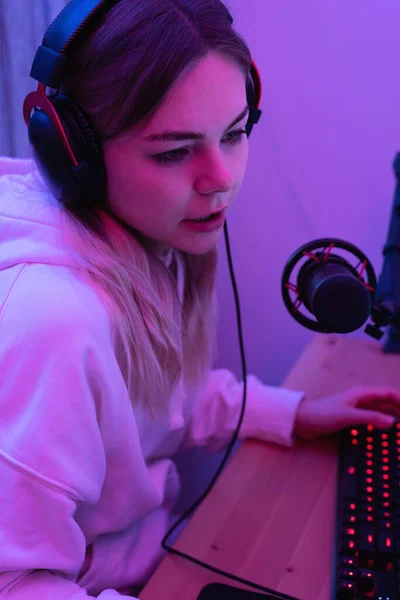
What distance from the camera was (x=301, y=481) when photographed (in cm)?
82

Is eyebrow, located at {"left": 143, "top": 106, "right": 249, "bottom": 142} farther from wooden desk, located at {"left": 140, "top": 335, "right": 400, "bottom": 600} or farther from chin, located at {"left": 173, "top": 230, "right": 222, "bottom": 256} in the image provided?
wooden desk, located at {"left": 140, "top": 335, "right": 400, "bottom": 600}

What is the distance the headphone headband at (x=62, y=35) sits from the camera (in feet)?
1.96

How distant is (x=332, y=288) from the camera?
1.99 feet

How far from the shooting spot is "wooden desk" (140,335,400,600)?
2.24 ft

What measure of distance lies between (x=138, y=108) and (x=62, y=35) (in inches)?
4.4

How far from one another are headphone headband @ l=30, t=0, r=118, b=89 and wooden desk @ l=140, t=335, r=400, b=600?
56 centimetres

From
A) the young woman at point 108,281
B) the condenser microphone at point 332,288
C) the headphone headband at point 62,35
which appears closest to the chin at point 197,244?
the young woman at point 108,281

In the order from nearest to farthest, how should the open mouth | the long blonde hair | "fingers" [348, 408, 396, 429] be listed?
1. the long blonde hair
2. the open mouth
3. "fingers" [348, 408, 396, 429]

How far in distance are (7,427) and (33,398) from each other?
4cm

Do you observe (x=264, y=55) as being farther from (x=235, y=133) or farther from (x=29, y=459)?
(x=29, y=459)

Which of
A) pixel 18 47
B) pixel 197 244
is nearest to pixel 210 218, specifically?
pixel 197 244

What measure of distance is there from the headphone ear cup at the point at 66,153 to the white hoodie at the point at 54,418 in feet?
0.16

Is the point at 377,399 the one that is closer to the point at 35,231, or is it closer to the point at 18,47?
the point at 35,231

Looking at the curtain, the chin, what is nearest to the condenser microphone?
the chin
